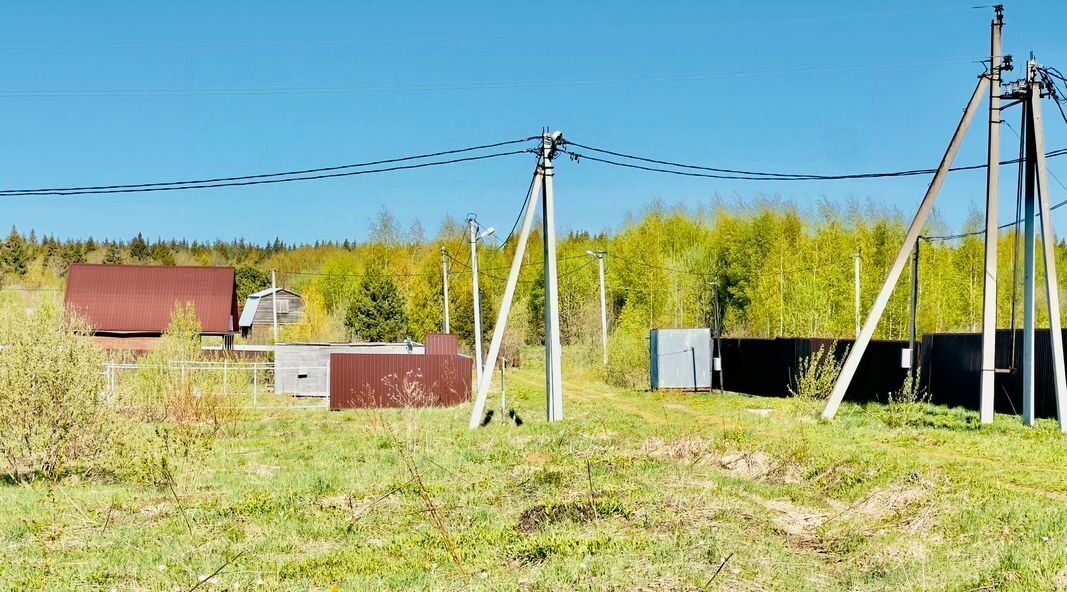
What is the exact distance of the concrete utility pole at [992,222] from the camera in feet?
57.0

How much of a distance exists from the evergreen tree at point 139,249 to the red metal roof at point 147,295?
72.9m

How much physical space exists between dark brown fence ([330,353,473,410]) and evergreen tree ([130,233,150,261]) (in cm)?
9938

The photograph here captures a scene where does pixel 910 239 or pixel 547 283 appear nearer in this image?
pixel 910 239

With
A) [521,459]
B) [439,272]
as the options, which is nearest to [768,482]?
[521,459]

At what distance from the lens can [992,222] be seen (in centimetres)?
1755

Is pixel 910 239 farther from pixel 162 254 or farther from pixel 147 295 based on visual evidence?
pixel 162 254

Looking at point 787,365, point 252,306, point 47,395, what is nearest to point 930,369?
point 787,365

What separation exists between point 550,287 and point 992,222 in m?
8.01

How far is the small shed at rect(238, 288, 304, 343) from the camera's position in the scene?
244 feet

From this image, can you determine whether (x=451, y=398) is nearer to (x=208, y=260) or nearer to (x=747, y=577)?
(x=747, y=577)

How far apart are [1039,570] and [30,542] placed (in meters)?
8.66

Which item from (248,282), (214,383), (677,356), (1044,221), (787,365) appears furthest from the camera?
(248,282)

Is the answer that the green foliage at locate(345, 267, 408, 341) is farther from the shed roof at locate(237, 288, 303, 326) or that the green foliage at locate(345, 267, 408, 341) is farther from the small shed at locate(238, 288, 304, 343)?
the shed roof at locate(237, 288, 303, 326)

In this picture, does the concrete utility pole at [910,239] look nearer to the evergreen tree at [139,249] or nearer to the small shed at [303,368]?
the small shed at [303,368]
